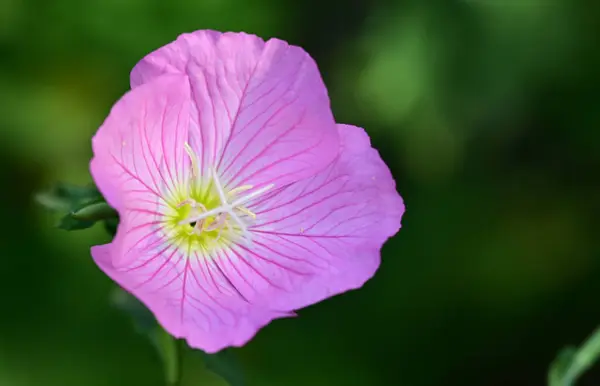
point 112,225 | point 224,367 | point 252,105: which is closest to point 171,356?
point 224,367

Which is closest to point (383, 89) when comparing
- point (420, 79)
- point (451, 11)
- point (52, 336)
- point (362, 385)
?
point (420, 79)

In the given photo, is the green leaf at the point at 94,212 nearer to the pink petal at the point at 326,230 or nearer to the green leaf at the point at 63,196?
the green leaf at the point at 63,196

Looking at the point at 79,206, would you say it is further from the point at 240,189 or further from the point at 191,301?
the point at 240,189

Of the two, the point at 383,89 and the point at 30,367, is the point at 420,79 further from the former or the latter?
the point at 30,367

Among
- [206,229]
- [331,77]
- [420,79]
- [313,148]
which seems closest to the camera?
[313,148]

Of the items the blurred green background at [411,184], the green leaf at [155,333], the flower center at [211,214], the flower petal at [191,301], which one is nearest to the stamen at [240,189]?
the flower center at [211,214]

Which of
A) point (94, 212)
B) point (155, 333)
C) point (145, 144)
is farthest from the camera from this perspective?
point (155, 333)
